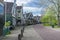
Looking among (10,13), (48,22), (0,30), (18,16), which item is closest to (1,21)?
(0,30)

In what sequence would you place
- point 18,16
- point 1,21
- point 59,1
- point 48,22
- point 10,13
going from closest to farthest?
point 1,21
point 59,1
point 10,13
point 48,22
point 18,16

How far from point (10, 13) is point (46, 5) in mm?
12782

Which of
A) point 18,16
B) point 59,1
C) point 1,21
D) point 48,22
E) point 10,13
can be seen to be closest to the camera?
point 1,21

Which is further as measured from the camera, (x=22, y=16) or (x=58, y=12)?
(x=22, y=16)

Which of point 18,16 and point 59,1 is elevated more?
point 59,1

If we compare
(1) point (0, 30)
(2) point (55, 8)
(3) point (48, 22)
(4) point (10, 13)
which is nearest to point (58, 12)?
(2) point (55, 8)

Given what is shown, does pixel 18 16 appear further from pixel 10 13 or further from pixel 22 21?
pixel 10 13

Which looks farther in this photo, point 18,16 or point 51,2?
point 18,16

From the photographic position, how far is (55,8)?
60.6 metres

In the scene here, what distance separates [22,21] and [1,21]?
69471 millimetres

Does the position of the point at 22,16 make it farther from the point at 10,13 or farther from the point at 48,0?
the point at 48,0

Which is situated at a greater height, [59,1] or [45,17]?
[59,1]

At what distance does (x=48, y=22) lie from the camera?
8144 centimetres

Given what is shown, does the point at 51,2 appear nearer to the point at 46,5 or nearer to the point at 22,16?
the point at 46,5
